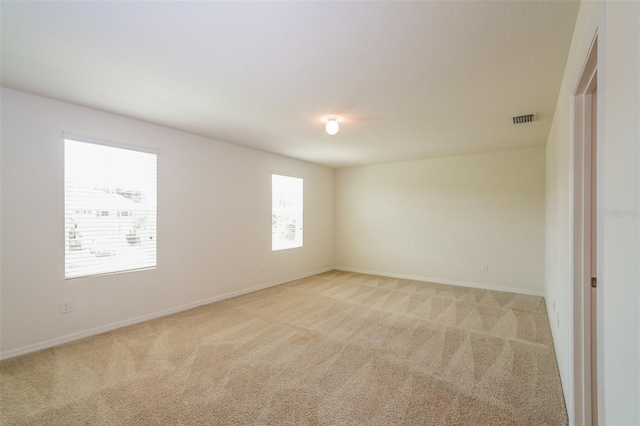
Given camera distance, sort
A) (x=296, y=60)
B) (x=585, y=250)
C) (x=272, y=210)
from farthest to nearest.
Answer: (x=272, y=210) → (x=296, y=60) → (x=585, y=250)

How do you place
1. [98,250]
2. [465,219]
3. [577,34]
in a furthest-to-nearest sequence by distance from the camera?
[465,219] → [98,250] → [577,34]

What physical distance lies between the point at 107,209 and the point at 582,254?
443cm

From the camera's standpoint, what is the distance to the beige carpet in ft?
6.40

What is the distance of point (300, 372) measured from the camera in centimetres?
245

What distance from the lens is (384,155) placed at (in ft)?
18.0

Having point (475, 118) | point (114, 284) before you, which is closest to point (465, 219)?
point (475, 118)

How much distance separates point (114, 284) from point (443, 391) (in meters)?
3.61

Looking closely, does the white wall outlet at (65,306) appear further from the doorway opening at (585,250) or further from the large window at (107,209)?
the doorway opening at (585,250)

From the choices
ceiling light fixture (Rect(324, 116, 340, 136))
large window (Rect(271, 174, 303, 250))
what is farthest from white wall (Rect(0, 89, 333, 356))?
ceiling light fixture (Rect(324, 116, 340, 136))

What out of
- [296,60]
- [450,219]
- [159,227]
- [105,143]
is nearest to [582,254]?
[296,60]

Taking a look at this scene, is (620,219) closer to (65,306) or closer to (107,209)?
(107,209)

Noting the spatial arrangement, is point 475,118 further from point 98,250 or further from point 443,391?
point 98,250

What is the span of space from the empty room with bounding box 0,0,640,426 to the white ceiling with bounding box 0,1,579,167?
0.06 ft

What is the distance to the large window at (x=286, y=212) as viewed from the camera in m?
5.52
